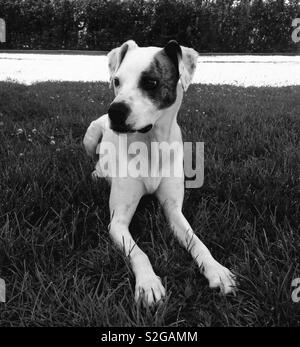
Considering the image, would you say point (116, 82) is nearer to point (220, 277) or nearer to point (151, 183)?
point (151, 183)

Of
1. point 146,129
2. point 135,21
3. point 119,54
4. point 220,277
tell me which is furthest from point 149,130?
point 135,21

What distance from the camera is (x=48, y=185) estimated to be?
3.19 m

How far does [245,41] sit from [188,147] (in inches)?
790

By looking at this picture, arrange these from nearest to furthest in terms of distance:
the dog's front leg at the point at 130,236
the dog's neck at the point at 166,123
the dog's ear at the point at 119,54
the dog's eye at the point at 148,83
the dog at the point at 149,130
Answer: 1. the dog's front leg at the point at 130,236
2. the dog at the point at 149,130
3. the dog's eye at the point at 148,83
4. the dog's neck at the point at 166,123
5. the dog's ear at the point at 119,54

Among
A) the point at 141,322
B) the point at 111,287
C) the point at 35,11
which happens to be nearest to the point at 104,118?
the point at 111,287

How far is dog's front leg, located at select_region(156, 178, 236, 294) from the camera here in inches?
84.7

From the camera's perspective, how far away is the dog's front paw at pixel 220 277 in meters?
2.11

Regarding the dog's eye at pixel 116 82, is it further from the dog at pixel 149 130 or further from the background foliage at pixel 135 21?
the background foliage at pixel 135 21

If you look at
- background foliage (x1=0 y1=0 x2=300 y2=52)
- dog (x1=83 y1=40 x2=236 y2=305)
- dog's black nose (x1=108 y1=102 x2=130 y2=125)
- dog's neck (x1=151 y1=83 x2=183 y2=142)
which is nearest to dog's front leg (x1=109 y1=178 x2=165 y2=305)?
dog (x1=83 y1=40 x2=236 y2=305)

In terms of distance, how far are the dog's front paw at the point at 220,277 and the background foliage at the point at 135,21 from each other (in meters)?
19.2

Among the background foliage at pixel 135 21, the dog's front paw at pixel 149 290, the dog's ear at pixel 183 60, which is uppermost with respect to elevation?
the background foliage at pixel 135 21

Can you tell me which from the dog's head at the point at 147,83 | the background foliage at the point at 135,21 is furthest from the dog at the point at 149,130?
the background foliage at the point at 135,21

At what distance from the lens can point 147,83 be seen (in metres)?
2.59

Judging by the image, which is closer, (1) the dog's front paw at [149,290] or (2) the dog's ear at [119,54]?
(1) the dog's front paw at [149,290]
